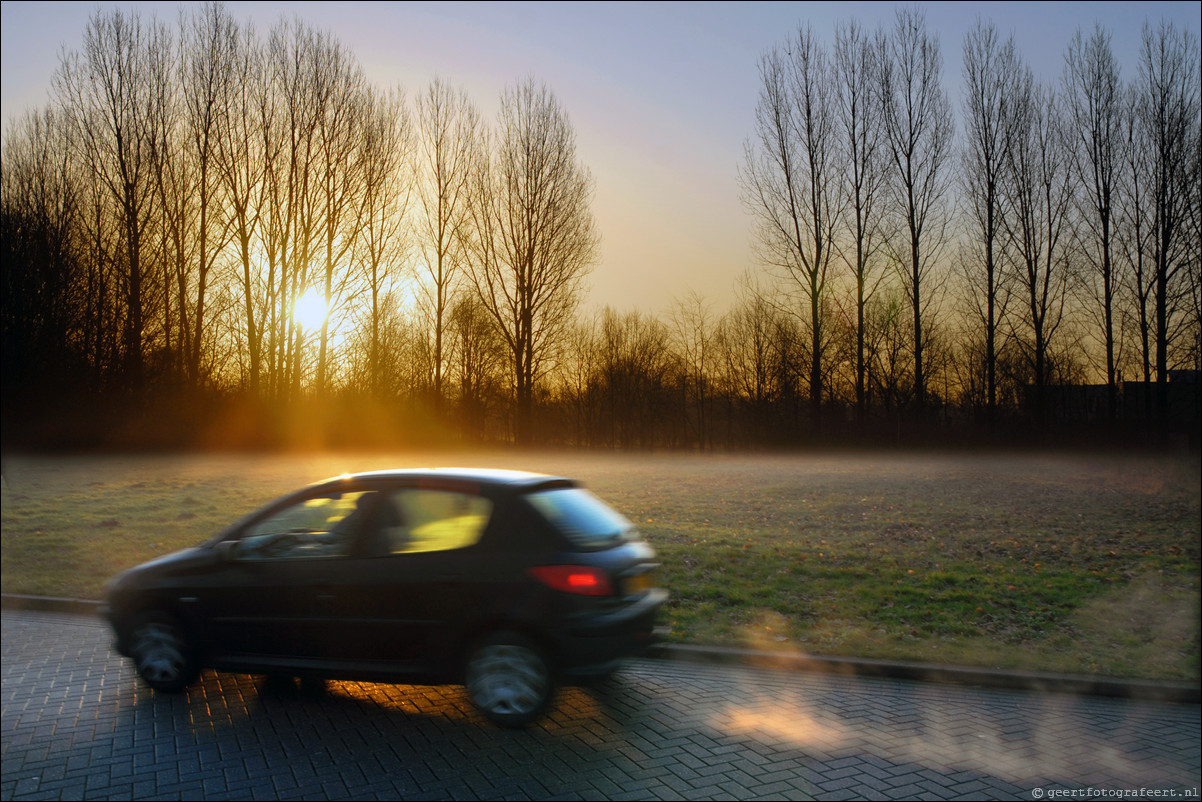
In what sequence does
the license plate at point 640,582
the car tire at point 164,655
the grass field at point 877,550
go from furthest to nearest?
1. the grass field at point 877,550
2. the car tire at point 164,655
3. the license plate at point 640,582

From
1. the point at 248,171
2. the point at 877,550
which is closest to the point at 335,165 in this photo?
the point at 248,171

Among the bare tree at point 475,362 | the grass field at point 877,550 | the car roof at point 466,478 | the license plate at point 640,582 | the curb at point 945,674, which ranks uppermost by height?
the bare tree at point 475,362

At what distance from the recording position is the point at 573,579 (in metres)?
4.91

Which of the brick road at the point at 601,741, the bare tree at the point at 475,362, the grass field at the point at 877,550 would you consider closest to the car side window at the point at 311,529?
the brick road at the point at 601,741

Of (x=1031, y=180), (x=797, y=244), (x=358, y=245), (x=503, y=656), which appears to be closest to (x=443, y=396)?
(x=358, y=245)

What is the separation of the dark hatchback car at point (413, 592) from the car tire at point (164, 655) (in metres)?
0.01

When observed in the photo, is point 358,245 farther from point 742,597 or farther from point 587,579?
point 587,579

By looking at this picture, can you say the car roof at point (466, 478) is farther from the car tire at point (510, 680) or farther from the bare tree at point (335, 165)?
the bare tree at point (335, 165)

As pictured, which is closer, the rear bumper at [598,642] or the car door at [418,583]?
the rear bumper at [598,642]

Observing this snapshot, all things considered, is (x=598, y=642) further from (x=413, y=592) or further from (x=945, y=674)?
(x=945, y=674)

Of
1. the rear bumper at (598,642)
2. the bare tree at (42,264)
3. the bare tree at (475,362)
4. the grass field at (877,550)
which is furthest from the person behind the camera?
the bare tree at (475,362)

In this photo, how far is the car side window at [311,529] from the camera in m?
5.40

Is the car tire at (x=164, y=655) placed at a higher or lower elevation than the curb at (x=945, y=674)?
higher

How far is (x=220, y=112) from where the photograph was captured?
1305 inches
